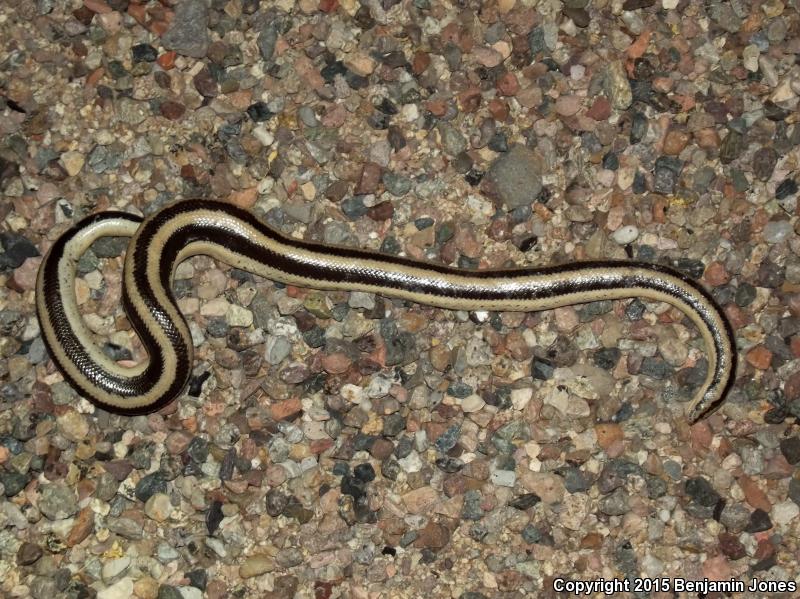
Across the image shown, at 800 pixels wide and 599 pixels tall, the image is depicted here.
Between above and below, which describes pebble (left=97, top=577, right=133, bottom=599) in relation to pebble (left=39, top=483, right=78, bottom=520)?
below

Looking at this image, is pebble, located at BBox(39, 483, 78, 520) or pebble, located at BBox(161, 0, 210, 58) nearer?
pebble, located at BBox(39, 483, 78, 520)

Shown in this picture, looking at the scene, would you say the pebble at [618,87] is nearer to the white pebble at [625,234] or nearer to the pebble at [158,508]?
the white pebble at [625,234]

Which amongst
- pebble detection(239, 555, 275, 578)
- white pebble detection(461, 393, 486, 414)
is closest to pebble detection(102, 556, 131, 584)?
pebble detection(239, 555, 275, 578)

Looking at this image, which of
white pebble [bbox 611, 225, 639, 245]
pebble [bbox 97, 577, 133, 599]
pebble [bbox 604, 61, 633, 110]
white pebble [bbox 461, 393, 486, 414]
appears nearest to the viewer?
pebble [bbox 97, 577, 133, 599]

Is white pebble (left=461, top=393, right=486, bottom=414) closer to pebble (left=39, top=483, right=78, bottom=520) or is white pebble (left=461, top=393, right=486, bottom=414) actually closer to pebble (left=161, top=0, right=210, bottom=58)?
pebble (left=39, top=483, right=78, bottom=520)

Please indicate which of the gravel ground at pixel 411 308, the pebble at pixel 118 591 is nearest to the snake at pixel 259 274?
the gravel ground at pixel 411 308

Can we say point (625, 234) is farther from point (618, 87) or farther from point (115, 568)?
point (115, 568)
